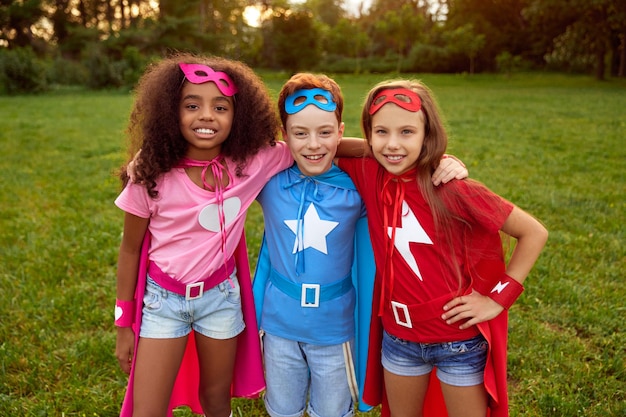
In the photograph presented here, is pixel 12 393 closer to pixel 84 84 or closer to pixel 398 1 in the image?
pixel 84 84

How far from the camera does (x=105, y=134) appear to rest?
1030 cm

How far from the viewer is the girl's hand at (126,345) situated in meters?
2.08

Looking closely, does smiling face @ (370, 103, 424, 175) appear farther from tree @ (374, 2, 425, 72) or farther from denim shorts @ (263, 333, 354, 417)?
tree @ (374, 2, 425, 72)

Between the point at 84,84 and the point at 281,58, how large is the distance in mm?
11615

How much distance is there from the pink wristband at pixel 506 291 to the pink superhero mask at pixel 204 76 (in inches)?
49.5

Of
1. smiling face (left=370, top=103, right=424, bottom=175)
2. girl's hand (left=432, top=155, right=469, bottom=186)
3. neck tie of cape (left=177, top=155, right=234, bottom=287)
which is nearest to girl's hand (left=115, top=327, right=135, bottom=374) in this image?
neck tie of cape (left=177, top=155, right=234, bottom=287)

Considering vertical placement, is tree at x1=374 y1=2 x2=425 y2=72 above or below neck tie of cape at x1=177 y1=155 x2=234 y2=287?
above

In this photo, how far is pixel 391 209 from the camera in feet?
6.34

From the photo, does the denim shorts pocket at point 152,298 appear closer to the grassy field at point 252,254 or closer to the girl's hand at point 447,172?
the grassy field at point 252,254

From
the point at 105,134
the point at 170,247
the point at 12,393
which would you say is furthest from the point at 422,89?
the point at 105,134

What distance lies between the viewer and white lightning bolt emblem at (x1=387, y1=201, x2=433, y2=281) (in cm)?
188

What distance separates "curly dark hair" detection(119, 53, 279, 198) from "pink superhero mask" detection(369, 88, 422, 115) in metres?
0.53

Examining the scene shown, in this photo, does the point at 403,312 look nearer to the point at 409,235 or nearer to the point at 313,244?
the point at 409,235

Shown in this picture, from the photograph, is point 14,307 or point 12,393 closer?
point 12,393
